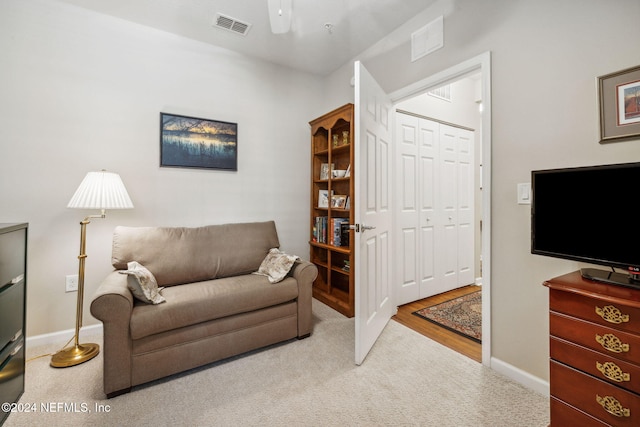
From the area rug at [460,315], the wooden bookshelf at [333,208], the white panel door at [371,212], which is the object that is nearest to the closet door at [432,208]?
the area rug at [460,315]

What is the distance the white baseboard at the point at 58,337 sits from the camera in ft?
Answer: 6.88

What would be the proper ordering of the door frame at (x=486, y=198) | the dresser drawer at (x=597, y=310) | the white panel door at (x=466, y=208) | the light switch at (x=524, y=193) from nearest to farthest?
the dresser drawer at (x=597, y=310) < the light switch at (x=524, y=193) < the door frame at (x=486, y=198) < the white panel door at (x=466, y=208)

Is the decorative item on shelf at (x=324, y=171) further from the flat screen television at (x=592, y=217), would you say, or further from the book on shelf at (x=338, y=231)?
the flat screen television at (x=592, y=217)

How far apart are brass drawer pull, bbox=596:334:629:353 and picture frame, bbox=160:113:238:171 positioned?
9.52ft

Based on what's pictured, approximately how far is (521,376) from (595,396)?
62 centimetres

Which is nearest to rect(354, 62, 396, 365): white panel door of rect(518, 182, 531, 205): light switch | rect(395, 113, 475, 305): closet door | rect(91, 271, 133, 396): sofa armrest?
rect(395, 113, 475, 305): closet door

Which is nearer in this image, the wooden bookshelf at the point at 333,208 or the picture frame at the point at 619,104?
the picture frame at the point at 619,104

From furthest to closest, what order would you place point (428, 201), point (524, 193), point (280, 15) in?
1. point (428, 201)
2. point (280, 15)
3. point (524, 193)

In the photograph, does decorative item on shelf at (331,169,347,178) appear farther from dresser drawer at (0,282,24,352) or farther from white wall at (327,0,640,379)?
dresser drawer at (0,282,24,352)

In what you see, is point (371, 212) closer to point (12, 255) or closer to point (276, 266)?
A: point (276, 266)

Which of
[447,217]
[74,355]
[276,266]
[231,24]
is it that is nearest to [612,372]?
[276,266]

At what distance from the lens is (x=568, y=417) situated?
46.6 inches

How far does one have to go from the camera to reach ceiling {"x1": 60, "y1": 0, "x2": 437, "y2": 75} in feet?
7.14

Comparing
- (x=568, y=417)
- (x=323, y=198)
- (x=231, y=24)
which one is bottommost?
(x=568, y=417)
